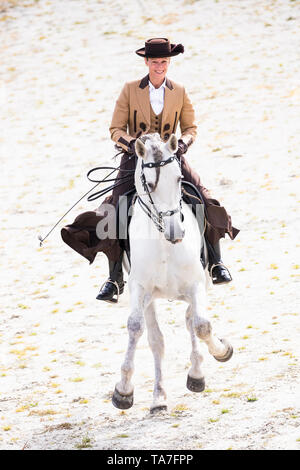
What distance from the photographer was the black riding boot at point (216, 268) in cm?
977

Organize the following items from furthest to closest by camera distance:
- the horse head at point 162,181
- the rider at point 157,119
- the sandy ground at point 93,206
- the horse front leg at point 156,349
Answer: the horse front leg at point 156,349, the sandy ground at point 93,206, the rider at point 157,119, the horse head at point 162,181

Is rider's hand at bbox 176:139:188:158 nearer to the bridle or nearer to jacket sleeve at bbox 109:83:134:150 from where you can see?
jacket sleeve at bbox 109:83:134:150

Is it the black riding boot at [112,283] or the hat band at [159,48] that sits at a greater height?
the hat band at [159,48]

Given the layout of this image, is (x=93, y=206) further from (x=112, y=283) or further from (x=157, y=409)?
(x=157, y=409)

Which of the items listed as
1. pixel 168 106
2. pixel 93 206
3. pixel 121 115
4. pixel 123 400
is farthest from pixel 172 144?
pixel 93 206

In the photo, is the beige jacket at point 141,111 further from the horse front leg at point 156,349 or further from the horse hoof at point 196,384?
the horse hoof at point 196,384

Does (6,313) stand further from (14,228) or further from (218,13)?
(218,13)

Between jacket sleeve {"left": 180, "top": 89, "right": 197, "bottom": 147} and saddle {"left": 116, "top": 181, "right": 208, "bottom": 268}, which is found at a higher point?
jacket sleeve {"left": 180, "top": 89, "right": 197, "bottom": 147}

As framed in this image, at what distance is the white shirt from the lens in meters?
9.26

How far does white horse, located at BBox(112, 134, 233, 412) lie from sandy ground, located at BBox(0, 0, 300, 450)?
1071 mm

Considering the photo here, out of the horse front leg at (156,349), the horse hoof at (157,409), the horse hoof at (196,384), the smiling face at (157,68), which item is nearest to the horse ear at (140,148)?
the smiling face at (157,68)

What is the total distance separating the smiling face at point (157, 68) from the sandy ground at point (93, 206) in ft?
13.2

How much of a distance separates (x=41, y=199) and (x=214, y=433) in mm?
13575

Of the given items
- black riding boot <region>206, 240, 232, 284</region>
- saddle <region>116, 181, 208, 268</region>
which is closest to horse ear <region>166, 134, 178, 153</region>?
saddle <region>116, 181, 208, 268</region>
